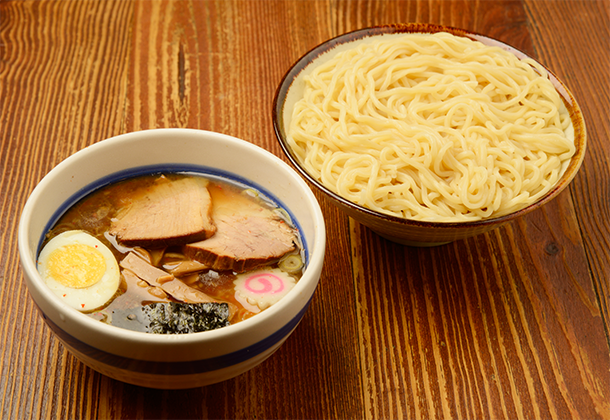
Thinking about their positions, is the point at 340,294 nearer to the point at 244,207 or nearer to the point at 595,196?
the point at 244,207

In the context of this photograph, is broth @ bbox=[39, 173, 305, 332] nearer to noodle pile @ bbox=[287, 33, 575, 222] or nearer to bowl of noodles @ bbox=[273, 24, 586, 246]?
bowl of noodles @ bbox=[273, 24, 586, 246]

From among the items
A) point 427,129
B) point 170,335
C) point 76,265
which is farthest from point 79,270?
point 427,129

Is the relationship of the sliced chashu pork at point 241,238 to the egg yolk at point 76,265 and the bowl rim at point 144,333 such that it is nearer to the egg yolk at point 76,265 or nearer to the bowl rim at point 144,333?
the bowl rim at point 144,333

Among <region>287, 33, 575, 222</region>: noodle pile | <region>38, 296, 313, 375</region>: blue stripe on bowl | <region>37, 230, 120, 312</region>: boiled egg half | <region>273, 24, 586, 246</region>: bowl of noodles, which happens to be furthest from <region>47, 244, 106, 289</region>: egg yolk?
<region>287, 33, 575, 222</region>: noodle pile

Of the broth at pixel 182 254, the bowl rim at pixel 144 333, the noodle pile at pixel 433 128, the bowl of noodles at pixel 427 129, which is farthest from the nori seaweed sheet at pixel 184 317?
the noodle pile at pixel 433 128

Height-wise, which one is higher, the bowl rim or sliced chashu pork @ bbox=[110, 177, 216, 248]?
the bowl rim

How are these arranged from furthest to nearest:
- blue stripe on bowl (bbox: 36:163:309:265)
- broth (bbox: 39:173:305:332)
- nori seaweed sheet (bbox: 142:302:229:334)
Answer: blue stripe on bowl (bbox: 36:163:309:265)
broth (bbox: 39:173:305:332)
nori seaweed sheet (bbox: 142:302:229:334)
